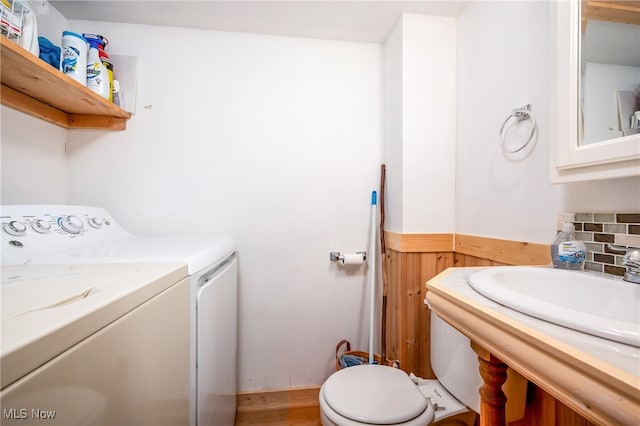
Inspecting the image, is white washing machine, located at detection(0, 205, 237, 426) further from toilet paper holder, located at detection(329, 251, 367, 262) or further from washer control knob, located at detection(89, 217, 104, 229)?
toilet paper holder, located at detection(329, 251, 367, 262)

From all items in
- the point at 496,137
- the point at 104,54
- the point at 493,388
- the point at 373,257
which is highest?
the point at 104,54

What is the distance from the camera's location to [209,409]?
94 centimetres

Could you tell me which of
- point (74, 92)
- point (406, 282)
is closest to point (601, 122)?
point (406, 282)

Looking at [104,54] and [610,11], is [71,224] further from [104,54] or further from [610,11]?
[610,11]

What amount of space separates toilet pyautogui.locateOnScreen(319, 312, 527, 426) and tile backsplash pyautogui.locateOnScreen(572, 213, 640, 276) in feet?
1.39

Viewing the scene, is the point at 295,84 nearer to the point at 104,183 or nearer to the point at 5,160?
the point at 104,183

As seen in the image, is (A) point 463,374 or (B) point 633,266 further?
(A) point 463,374

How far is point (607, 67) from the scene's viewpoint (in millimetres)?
733

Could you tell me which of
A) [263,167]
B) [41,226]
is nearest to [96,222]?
[41,226]

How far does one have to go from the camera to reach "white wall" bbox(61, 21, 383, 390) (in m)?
1.50

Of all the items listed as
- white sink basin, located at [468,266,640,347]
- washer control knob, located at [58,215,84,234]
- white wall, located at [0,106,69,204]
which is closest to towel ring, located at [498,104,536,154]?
white sink basin, located at [468,266,640,347]
